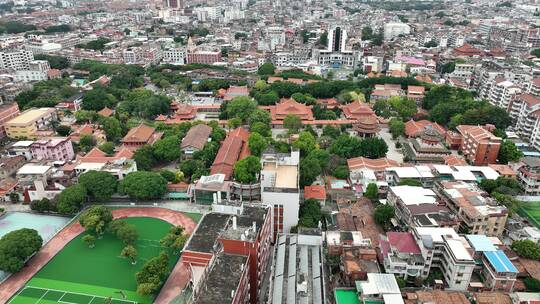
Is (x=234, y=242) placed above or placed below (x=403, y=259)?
above

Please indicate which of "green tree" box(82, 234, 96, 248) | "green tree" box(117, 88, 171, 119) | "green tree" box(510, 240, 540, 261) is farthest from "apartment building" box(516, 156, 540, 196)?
"green tree" box(117, 88, 171, 119)

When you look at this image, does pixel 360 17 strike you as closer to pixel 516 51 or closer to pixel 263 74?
pixel 516 51

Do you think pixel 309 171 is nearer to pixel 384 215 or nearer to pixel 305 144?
pixel 305 144

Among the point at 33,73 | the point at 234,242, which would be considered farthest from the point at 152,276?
the point at 33,73

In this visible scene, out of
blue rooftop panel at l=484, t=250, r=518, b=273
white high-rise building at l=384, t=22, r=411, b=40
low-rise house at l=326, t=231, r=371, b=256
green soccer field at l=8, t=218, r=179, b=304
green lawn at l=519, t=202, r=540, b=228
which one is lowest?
green soccer field at l=8, t=218, r=179, b=304

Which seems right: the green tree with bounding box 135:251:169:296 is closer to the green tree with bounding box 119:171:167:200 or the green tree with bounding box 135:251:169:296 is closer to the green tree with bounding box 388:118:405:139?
the green tree with bounding box 119:171:167:200

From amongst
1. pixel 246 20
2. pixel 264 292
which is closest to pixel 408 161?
pixel 264 292

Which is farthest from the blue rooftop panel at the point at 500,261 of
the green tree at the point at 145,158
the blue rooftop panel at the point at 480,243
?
the green tree at the point at 145,158
